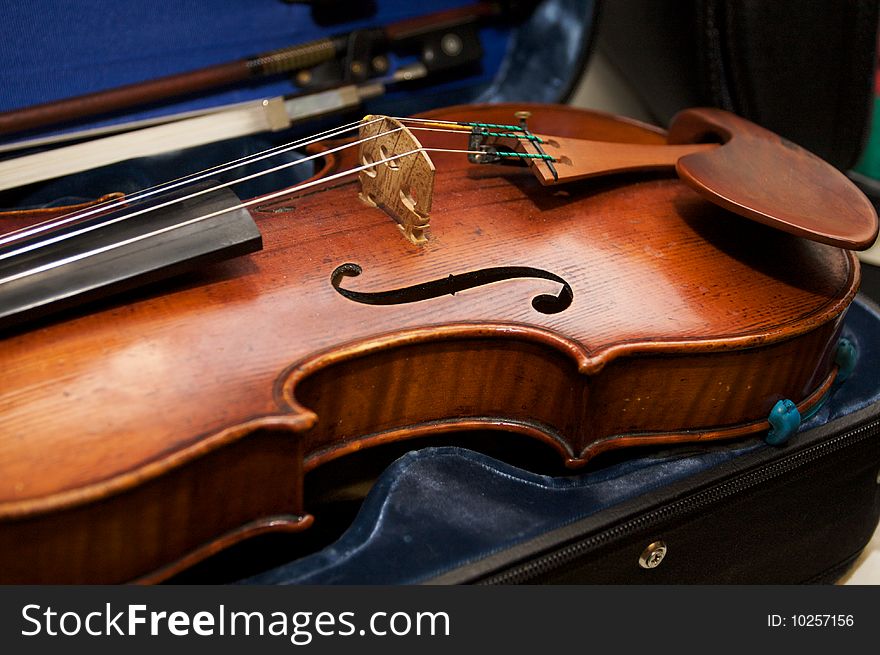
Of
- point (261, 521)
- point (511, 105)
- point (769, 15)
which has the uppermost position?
point (769, 15)

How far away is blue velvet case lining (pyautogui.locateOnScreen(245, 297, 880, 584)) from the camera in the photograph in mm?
942

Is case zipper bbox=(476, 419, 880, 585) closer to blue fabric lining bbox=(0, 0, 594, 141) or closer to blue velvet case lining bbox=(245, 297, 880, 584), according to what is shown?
blue velvet case lining bbox=(245, 297, 880, 584)

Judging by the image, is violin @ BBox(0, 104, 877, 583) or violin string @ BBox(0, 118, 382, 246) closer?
violin @ BBox(0, 104, 877, 583)

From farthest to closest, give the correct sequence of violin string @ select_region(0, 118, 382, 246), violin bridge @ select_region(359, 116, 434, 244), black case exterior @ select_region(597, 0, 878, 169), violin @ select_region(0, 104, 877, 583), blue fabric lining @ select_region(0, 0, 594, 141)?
1. black case exterior @ select_region(597, 0, 878, 169)
2. blue fabric lining @ select_region(0, 0, 594, 141)
3. violin bridge @ select_region(359, 116, 434, 244)
4. violin string @ select_region(0, 118, 382, 246)
5. violin @ select_region(0, 104, 877, 583)

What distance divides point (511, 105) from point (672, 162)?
0.36 metres

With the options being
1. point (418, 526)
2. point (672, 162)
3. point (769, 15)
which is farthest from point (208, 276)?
point (769, 15)

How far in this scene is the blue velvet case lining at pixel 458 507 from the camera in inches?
37.1

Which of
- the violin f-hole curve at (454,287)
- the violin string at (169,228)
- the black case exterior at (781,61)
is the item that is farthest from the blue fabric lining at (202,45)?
the violin f-hole curve at (454,287)

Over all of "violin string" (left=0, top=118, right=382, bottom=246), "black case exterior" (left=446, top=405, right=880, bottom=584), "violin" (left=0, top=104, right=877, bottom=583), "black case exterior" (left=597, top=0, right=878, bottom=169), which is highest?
"black case exterior" (left=597, top=0, right=878, bottom=169)

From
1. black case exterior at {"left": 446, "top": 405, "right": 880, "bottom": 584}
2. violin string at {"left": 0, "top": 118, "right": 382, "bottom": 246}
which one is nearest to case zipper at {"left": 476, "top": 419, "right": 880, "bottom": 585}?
black case exterior at {"left": 446, "top": 405, "right": 880, "bottom": 584}

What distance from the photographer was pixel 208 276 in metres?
0.95

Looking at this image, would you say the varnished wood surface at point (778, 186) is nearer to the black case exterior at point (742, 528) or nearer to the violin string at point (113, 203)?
the black case exterior at point (742, 528)

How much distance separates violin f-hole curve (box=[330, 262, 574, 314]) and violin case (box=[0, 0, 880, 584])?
224 mm

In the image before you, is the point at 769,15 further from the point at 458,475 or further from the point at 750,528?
the point at 458,475
